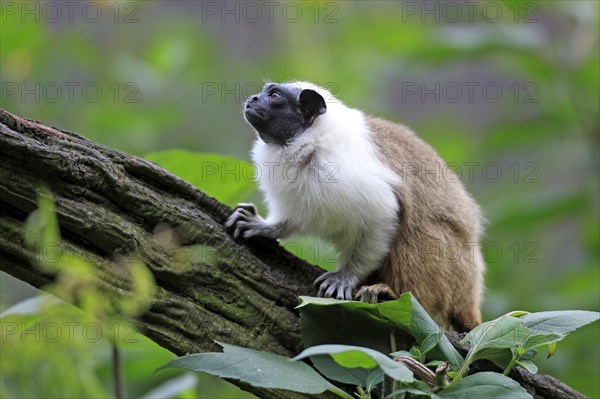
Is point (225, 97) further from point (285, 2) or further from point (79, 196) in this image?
point (79, 196)

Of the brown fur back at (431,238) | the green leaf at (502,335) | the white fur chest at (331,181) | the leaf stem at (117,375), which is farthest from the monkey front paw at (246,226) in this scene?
the green leaf at (502,335)

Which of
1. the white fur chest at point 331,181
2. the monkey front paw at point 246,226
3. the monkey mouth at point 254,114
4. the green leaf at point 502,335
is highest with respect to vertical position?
the monkey mouth at point 254,114

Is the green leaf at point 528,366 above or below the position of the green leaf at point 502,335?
below

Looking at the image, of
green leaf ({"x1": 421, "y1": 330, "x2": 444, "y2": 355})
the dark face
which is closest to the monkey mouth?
the dark face

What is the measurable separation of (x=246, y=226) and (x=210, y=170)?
0.27 metres

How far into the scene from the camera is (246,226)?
326cm

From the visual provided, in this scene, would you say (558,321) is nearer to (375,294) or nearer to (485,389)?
(485,389)

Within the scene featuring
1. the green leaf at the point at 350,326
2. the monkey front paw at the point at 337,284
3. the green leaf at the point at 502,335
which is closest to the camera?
the green leaf at the point at 502,335

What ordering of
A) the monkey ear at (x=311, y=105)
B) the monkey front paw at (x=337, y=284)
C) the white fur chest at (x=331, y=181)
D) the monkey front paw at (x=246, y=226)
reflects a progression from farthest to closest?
the monkey ear at (x=311, y=105), the white fur chest at (x=331, y=181), the monkey front paw at (x=337, y=284), the monkey front paw at (x=246, y=226)

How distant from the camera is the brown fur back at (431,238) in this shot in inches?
139

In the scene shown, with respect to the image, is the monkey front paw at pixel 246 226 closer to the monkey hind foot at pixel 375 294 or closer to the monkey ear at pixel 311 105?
the monkey hind foot at pixel 375 294

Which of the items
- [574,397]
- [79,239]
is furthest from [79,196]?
[574,397]

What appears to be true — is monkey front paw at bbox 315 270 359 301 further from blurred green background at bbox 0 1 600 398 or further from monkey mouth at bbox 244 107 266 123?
monkey mouth at bbox 244 107 266 123

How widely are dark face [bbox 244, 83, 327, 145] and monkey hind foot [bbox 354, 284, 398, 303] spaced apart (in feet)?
2.70
